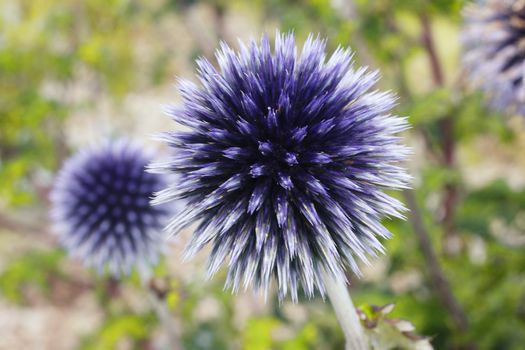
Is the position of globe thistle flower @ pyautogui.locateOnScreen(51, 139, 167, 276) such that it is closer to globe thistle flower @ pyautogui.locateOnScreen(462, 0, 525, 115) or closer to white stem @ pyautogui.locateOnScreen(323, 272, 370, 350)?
white stem @ pyautogui.locateOnScreen(323, 272, 370, 350)

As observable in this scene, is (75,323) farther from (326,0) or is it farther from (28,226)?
(326,0)

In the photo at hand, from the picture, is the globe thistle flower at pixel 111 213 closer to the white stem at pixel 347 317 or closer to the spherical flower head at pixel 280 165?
the spherical flower head at pixel 280 165

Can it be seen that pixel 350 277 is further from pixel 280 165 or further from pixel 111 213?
pixel 280 165

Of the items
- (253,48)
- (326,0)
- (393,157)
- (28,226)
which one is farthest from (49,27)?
(28,226)

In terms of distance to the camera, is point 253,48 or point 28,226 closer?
point 253,48

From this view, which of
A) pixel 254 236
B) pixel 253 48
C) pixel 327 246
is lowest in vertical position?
pixel 327 246

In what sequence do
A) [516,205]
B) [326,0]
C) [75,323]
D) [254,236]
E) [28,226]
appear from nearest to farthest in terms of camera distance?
[254,236], [326,0], [516,205], [75,323], [28,226]
